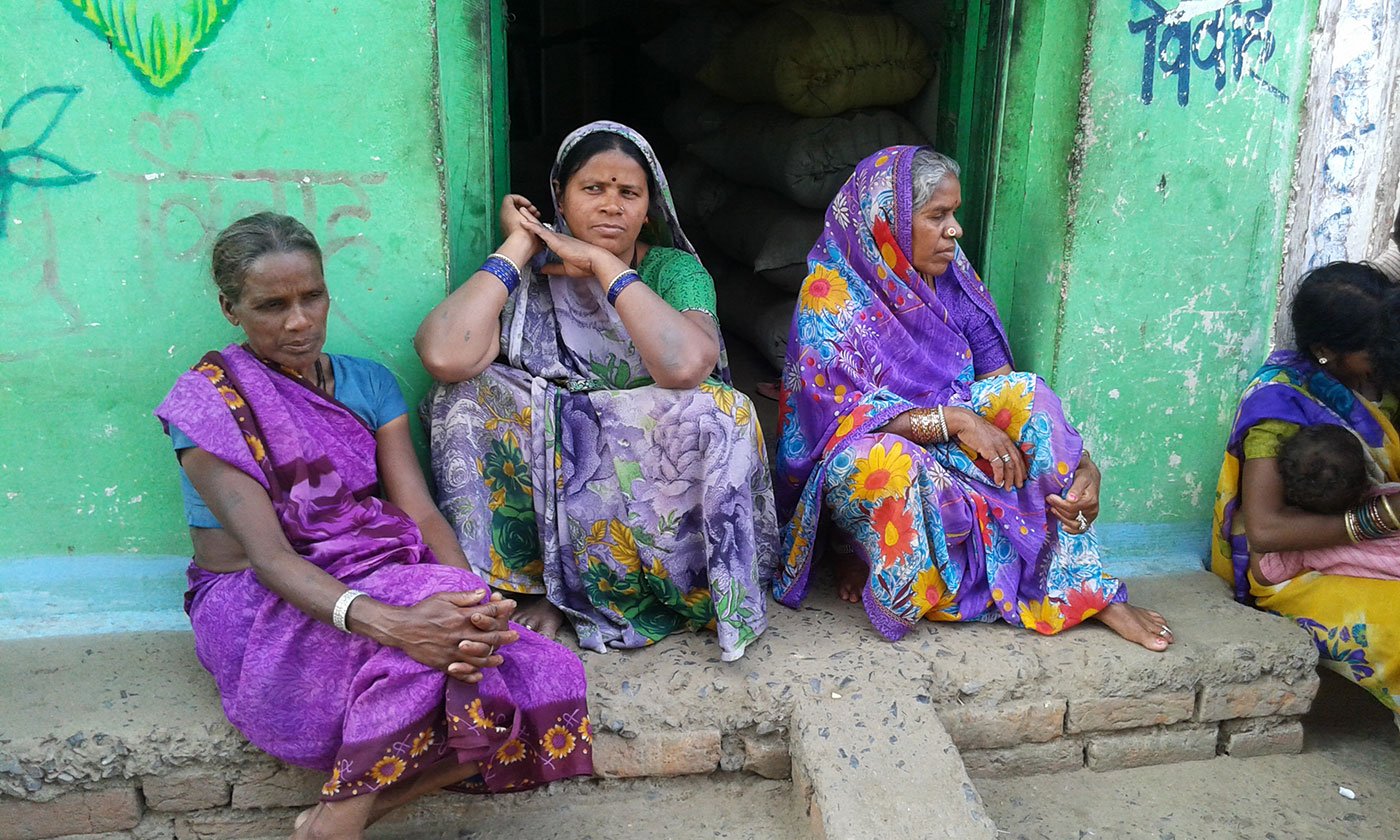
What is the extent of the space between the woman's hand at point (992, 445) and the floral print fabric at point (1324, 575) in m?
0.81

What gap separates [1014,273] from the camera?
327cm

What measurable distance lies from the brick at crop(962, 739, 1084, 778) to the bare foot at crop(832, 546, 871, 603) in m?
0.53

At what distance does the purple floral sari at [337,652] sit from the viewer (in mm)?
2039

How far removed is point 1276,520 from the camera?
2947mm

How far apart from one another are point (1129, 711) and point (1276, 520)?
0.72 m

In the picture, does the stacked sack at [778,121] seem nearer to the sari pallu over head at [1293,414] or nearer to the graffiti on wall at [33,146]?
the sari pallu over head at [1293,414]

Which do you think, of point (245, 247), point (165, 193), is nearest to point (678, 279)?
point (245, 247)

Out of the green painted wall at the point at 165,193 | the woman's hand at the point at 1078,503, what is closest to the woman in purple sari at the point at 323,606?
the green painted wall at the point at 165,193

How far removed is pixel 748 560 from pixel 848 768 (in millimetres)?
565

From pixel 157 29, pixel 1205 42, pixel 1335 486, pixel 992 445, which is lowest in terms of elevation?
pixel 1335 486

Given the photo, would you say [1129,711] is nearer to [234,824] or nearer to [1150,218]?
[1150,218]

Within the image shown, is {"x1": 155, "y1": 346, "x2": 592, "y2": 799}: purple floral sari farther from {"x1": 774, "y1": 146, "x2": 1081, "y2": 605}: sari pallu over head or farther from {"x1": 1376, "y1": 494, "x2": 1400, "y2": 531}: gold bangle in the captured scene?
{"x1": 1376, "y1": 494, "x2": 1400, "y2": 531}: gold bangle

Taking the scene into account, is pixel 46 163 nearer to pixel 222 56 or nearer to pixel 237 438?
pixel 222 56

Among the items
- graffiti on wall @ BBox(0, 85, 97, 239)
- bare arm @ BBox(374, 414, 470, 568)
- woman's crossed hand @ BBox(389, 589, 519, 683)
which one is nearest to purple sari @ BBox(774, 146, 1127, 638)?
bare arm @ BBox(374, 414, 470, 568)
